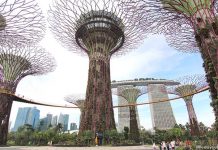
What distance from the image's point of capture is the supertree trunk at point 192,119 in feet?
131

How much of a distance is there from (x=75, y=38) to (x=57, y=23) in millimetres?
3543

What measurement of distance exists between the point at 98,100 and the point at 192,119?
23.9m

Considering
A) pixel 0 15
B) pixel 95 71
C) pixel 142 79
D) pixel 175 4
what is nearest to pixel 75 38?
pixel 95 71

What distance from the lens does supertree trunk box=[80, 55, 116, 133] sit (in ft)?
77.7

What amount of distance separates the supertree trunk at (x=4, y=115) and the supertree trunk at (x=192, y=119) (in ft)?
104

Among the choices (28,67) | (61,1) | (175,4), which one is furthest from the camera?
(28,67)

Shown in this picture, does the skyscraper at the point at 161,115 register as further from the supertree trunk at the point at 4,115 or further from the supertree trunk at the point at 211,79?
the supertree trunk at the point at 211,79

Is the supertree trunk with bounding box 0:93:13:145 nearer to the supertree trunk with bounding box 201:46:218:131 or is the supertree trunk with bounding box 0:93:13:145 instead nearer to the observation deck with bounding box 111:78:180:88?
the supertree trunk with bounding box 201:46:218:131

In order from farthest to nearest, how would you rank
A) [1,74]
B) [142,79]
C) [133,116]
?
[142,79] → [133,116] → [1,74]

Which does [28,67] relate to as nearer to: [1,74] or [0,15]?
[1,74]

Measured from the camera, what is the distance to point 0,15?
12.4 metres

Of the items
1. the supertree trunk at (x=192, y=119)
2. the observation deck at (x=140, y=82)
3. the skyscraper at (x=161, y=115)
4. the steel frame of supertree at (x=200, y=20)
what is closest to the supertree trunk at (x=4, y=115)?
the steel frame of supertree at (x=200, y=20)

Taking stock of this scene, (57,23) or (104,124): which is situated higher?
(57,23)

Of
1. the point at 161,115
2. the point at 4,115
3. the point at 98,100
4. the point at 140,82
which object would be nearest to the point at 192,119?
the point at 98,100
